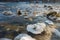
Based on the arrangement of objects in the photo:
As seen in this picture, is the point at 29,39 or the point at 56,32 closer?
Answer: the point at 29,39

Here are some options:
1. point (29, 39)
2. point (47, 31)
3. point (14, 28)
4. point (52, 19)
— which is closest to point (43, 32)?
point (47, 31)

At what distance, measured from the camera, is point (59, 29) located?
155 centimetres

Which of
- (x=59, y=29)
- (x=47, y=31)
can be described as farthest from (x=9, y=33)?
(x=59, y=29)

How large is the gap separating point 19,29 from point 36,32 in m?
0.24

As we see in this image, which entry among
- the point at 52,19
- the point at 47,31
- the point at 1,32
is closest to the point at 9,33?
the point at 1,32

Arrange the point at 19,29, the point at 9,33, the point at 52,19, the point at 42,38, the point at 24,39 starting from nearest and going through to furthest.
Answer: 1. the point at 24,39
2. the point at 42,38
3. the point at 9,33
4. the point at 19,29
5. the point at 52,19

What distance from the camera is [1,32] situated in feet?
4.69

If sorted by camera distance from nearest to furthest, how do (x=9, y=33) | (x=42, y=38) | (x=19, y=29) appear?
(x=42, y=38)
(x=9, y=33)
(x=19, y=29)

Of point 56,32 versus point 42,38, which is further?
point 56,32

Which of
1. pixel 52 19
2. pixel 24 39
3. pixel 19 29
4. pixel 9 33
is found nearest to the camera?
pixel 24 39

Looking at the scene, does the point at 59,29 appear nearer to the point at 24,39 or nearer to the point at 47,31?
the point at 47,31

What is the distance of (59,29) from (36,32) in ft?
1.06

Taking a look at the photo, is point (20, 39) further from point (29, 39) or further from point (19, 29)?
point (19, 29)

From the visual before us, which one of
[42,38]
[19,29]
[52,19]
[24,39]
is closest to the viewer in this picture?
[24,39]
